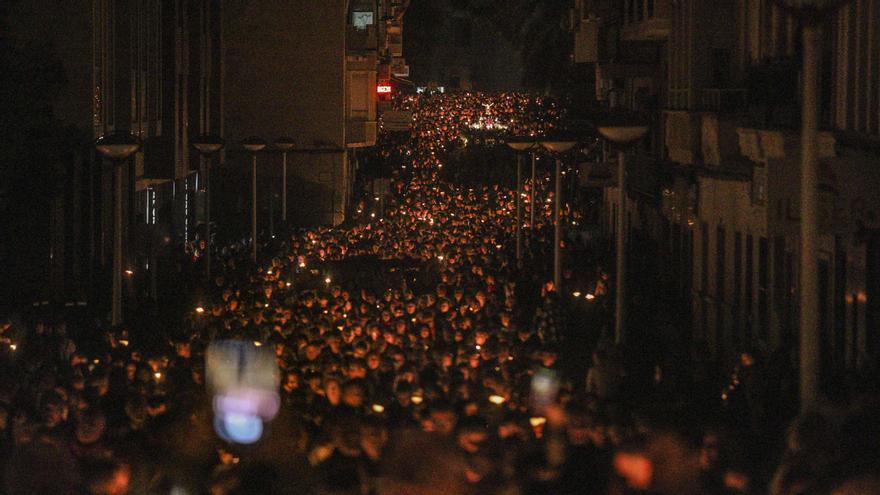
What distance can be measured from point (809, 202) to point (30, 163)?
1616 cm

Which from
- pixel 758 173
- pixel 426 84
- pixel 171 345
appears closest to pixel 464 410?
pixel 171 345

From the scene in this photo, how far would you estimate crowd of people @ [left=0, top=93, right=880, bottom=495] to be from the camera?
30.5ft

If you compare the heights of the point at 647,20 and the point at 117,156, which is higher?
the point at 647,20

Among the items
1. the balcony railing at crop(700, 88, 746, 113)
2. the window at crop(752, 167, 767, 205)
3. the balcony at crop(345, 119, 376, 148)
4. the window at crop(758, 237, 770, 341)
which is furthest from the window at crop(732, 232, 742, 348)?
the balcony at crop(345, 119, 376, 148)

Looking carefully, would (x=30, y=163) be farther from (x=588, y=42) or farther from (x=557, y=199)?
(x=588, y=42)

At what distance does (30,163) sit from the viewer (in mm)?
25141

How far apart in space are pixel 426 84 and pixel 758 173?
112986 mm

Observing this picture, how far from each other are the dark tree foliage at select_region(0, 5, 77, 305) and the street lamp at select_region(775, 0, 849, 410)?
14093 mm

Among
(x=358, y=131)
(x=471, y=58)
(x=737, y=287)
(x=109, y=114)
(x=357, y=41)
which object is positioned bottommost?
(x=737, y=287)

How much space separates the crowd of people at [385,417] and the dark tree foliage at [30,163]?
6.83 ft

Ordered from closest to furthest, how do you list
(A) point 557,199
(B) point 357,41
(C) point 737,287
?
(C) point 737,287 → (A) point 557,199 → (B) point 357,41

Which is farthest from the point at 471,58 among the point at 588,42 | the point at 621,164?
the point at 621,164

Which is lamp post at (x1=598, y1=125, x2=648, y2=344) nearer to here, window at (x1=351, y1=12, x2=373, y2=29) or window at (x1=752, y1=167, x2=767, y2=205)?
window at (x1=752, y1=167, x2=767, y2=205)

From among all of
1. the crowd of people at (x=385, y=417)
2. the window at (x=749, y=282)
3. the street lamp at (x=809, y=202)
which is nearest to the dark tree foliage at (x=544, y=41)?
the window at (x=749, y=282)
